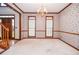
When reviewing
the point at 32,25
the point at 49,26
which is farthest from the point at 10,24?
the point at 49,26

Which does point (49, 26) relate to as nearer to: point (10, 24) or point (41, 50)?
point (10, 24)

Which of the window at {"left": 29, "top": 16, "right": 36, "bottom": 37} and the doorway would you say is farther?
the window at {"left": 29, "top": 16, "right": 36, "bottom": 37}

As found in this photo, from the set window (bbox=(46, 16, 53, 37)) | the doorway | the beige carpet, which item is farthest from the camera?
window (bbox=(46, 16, 53, 37))

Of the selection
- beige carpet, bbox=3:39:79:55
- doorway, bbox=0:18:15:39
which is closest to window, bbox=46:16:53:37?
doorway, bbox=0:18:15:39

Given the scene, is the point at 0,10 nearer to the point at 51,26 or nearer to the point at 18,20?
the point at 18,20

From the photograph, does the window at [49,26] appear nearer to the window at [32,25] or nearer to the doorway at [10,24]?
the window at [32,25]

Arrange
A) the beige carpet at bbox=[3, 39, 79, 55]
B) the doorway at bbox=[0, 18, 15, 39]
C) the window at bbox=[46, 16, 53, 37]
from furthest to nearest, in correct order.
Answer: the window at bbox=[46, 16, 53, 37], the doorway at bbox=[0, 18, 15, 39], the beige carpet at bbox=[3, 39, 79, 55]

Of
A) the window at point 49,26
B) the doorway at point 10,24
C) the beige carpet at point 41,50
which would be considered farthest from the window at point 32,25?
the beige carpet at point 41,50

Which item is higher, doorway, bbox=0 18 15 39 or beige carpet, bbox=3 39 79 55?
doorway, bbox=0 18 15 39

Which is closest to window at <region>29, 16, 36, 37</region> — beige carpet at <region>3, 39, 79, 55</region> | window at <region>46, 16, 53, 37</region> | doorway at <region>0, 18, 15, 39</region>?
window at <region>46, 16, 53, 37</region>

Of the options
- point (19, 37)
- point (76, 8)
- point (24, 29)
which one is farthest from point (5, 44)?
point (24, 29)

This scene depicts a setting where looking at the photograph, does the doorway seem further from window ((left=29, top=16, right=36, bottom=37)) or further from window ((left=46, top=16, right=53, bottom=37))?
window ((left=46, top=16, right=53, bottom=37))

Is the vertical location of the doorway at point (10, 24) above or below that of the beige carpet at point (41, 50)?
above

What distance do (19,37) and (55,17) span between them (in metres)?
3.43
